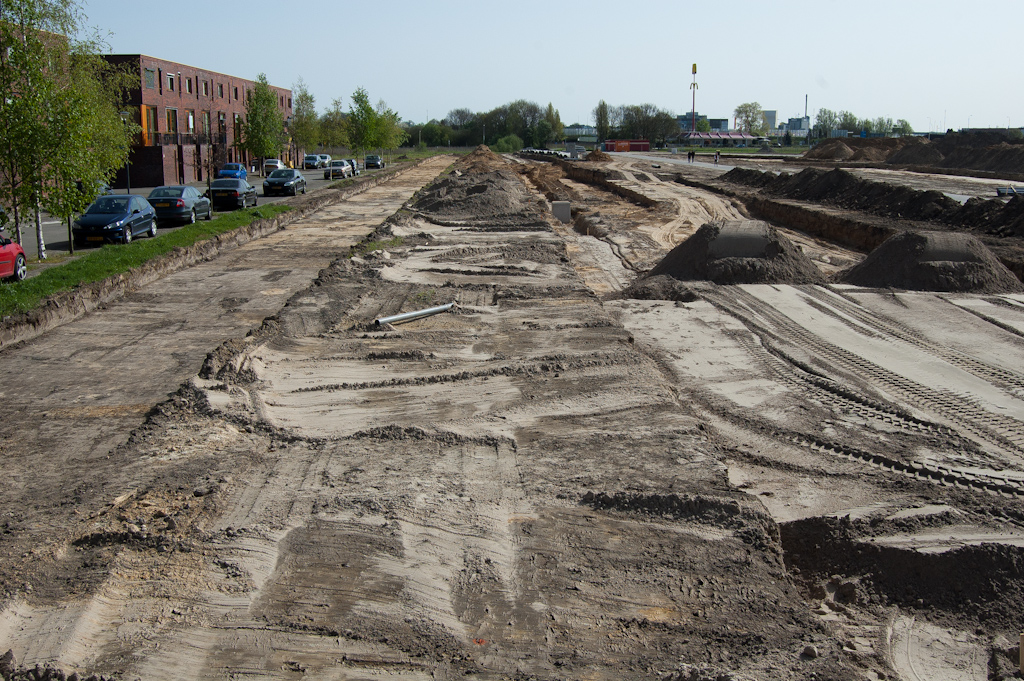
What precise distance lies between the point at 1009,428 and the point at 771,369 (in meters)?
2.83

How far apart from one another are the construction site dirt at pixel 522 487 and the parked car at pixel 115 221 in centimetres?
884

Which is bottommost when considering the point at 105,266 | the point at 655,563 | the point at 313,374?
the point at 655,563

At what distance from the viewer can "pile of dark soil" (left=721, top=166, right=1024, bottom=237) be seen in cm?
2197

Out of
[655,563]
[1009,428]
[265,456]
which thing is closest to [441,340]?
[265,456]

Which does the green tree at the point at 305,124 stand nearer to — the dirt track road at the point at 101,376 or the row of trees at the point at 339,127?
the row of trees at the point at 339,127

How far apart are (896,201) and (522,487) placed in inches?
994

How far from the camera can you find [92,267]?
15.4m

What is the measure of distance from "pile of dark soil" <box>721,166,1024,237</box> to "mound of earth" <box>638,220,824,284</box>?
9.33 metres

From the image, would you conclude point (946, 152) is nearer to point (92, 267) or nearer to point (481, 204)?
point (481, 204)

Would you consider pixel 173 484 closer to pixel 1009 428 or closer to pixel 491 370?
pixel 491 370

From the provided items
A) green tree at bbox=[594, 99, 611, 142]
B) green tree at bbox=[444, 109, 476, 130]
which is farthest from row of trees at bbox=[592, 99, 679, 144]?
green tree at bbox=[444, 109, 476, 130]

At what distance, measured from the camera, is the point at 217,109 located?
64.6m

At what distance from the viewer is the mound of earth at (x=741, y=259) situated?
50.8ft

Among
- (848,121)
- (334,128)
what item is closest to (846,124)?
(848,121)
